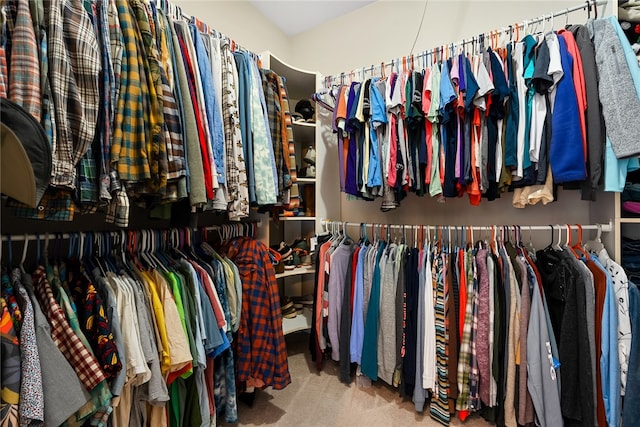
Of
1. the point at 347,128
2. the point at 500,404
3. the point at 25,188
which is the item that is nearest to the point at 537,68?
the point at 347,128

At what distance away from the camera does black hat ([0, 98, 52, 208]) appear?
1.56ft

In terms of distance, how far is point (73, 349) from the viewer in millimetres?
901

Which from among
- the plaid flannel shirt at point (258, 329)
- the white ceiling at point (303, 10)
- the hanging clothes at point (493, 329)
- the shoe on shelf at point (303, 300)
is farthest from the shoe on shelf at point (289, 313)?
the white ceiling at point (303, 10)

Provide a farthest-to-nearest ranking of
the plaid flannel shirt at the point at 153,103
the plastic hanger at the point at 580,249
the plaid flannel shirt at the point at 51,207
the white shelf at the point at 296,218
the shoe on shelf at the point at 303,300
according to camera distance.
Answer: the shoe on shelf at the point at 303,300 → the white shelf at the point at 296,218 → the plastic hanger at the point at 580,249 → the plaid flannel shirt at the point at 153,103 → the plaid flannel shirt at the point at 51,207

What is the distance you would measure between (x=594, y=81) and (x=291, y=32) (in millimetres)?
2350

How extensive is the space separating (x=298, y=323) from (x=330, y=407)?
1.90 feet

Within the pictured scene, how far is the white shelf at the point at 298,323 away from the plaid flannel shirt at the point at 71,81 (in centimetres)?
153

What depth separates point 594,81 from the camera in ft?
4.29

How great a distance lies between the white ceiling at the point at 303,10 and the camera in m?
2.44

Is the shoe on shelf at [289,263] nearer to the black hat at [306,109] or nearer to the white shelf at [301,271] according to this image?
the white shelf at [301,271]

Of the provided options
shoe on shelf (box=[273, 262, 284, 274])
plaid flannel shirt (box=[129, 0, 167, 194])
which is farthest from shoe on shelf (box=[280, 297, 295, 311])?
plaid flannel shirt (box=[129, 0, 167, 194])

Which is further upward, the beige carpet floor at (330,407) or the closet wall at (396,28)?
the closet wall at (396,28)

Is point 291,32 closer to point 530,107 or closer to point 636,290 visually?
point 530,107

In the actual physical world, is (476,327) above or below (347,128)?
below
